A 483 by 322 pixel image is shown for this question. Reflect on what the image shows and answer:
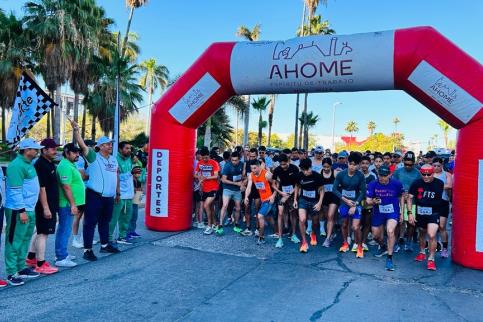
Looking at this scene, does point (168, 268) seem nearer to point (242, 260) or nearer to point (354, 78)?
point (242, 260)

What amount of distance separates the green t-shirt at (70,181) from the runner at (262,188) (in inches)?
123

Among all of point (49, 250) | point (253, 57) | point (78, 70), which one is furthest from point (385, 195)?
point (78, 70)

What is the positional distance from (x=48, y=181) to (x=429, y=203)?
222 inches

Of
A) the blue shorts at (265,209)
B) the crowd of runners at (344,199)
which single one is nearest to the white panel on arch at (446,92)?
the crowd of runners at (344,199)

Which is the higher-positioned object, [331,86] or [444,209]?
[331,86]

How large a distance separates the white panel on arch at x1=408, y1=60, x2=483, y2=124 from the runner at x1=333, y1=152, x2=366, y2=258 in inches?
60.9

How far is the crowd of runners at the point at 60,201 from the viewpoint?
4.93 meters

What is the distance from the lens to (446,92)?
6.25m

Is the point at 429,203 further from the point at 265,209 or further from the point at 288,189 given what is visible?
the point at 265,209

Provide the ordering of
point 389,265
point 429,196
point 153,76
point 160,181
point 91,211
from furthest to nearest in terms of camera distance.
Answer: point 153,76
point 160,181
point 429,196
point 91,211
point 389,265

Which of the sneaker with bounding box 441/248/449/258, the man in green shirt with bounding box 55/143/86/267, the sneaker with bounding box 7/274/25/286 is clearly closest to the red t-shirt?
the man in green shirt with bounding box 55/143/86/267

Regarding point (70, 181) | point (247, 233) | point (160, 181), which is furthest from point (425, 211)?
point (70, 181)

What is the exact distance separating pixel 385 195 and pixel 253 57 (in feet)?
11.2

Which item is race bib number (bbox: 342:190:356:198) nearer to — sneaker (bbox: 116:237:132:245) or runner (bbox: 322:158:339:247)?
runner (bbox: 322:158:339:247)
